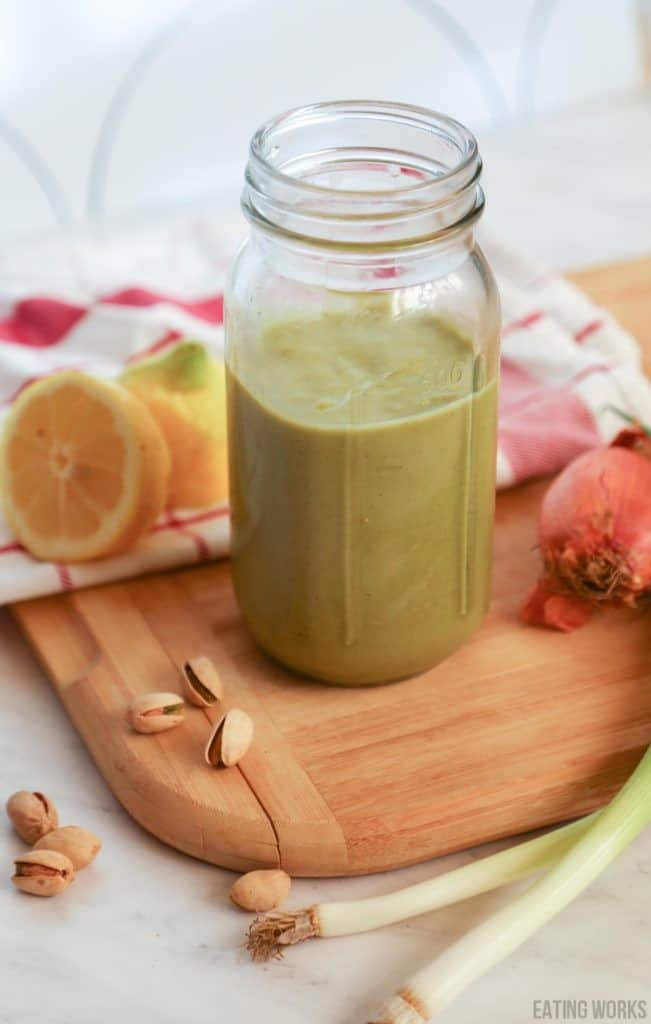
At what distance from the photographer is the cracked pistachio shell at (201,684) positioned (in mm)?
1178

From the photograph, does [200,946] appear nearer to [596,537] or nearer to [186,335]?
[596,537]

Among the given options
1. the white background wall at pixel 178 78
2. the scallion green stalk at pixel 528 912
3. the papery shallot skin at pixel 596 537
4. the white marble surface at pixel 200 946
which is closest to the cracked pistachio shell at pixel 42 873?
the white marble surface at pixel 200 946

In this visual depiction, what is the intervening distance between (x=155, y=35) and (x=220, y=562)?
3.02 ft

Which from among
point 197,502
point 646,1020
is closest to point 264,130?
point 197,502

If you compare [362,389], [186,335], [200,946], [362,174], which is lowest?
[200,946]

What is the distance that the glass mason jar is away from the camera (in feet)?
3.52

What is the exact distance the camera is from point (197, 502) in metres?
1.40

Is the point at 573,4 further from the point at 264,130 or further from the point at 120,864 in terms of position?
the point at 120,864

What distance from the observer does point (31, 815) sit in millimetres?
1081

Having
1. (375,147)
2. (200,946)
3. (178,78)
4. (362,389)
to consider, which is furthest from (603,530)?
(178,78)

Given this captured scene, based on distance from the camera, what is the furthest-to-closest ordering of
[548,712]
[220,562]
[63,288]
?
[63,288] < [220,562] < [548,712]

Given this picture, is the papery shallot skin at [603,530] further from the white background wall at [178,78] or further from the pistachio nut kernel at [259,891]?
the white background wall at [178,78]

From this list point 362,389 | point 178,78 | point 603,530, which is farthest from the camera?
point 178,78

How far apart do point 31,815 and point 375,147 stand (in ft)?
1.85
